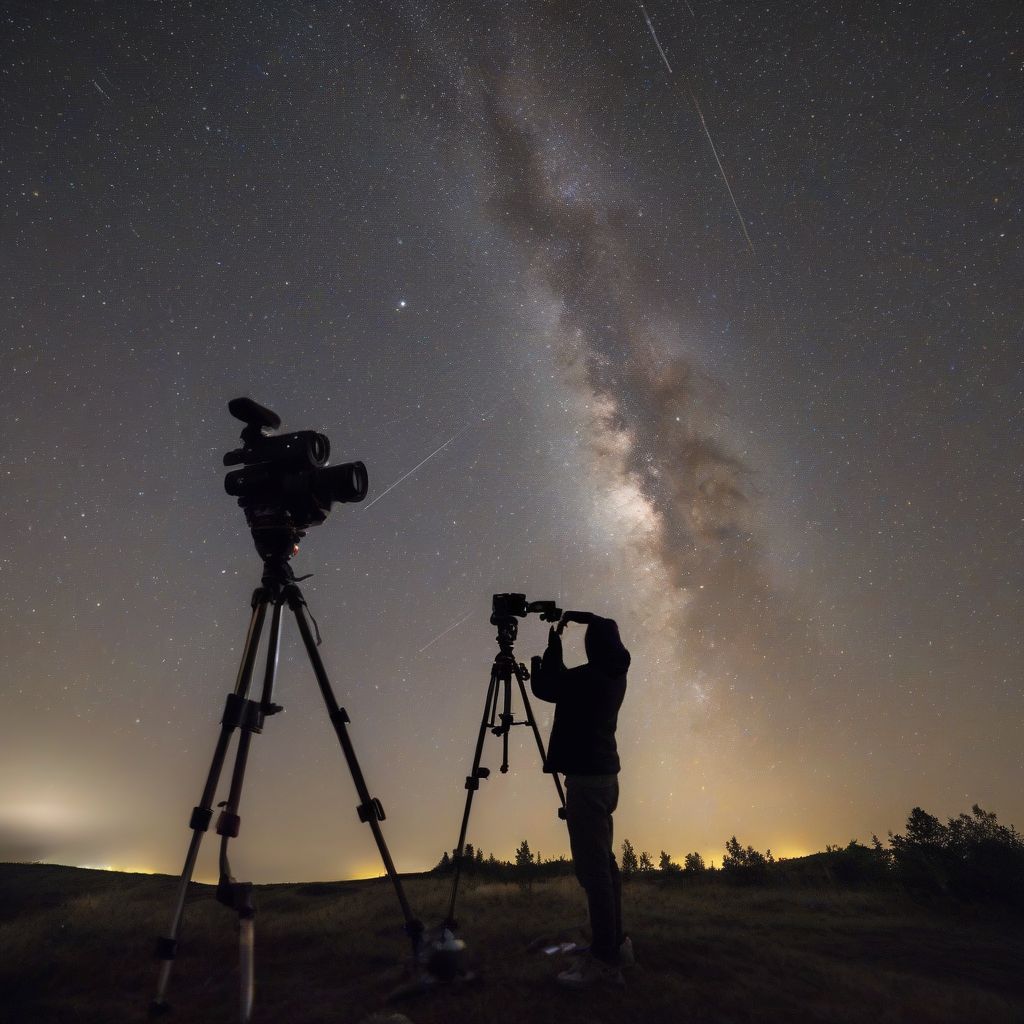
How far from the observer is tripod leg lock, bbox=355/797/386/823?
274cm

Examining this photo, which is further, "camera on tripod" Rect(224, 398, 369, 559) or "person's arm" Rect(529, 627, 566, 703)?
"person's arm" Rect(529, 627, 566, 703)

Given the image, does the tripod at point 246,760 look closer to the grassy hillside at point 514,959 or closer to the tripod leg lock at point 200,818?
the tripod leg lock at point 200,818

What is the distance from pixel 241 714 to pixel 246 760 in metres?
0.22

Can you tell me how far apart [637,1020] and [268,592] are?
9.65 ft

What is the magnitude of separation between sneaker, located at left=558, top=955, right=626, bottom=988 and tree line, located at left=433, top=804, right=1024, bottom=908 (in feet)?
13.7

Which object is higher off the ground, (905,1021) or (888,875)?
(888,875)

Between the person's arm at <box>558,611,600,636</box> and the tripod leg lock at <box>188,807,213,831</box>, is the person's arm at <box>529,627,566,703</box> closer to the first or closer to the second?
the person's arm at <box>558,611,600,636</box>

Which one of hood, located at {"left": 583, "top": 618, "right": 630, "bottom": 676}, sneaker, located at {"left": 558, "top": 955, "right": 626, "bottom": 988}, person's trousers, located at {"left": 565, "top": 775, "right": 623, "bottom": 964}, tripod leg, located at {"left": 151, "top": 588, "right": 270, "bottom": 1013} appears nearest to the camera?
tripod leg, located at {"left": 151, "top": 588, "right": 270, "bottom": 1013}

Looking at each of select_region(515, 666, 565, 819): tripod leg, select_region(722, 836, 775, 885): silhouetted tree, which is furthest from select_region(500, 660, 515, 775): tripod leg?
select_region(722, 836, 775, 885): silhouetted tree

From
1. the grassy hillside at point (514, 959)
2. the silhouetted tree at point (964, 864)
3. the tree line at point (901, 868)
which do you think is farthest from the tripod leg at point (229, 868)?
the silhouetted tree at point (964, 864)

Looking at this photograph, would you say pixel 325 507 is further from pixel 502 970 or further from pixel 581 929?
pixel 581 929

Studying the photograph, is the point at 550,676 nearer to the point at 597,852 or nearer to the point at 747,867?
the point at 597,852

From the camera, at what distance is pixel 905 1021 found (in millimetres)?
2967

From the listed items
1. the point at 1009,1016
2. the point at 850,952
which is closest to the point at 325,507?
the point at 1009,1016
